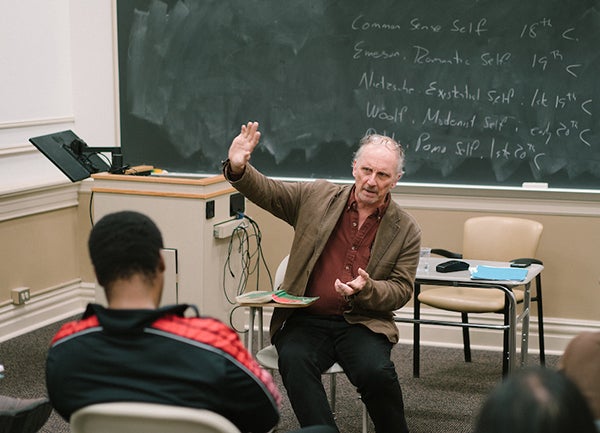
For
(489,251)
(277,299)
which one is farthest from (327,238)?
(489,251)

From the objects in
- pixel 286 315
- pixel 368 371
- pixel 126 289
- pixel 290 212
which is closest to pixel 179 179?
pixel 290 212

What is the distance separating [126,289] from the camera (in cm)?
202

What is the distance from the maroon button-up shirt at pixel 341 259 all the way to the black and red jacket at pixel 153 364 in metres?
1.60

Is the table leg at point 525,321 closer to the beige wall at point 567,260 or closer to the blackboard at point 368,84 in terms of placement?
the beige wall at point 567,260

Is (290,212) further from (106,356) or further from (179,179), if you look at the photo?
(106,356)

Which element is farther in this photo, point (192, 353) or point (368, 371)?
point (368, 371)

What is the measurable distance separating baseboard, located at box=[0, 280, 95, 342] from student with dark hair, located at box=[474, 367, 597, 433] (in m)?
4.41

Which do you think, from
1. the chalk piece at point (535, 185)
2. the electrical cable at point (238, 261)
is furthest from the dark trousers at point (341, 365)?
the chalk piece at point (535, 185)

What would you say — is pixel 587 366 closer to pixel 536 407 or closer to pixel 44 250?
pixel 536 407

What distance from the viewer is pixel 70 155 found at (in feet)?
15.2

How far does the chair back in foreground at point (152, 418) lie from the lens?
1.88 m

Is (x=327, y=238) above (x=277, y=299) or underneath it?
above

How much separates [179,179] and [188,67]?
1541 mm

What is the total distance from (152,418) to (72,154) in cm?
299
